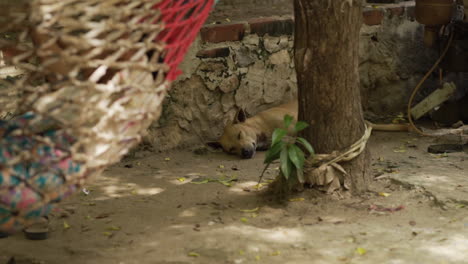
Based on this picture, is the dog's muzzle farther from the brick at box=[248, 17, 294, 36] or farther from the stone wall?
the brick at box=[248, 17, 294, 36]

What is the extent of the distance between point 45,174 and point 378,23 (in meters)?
3.86

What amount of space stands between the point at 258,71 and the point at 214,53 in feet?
1.36

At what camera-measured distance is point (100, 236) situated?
322cm

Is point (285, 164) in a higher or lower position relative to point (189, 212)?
higher

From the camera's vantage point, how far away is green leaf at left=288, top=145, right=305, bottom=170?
3432 mm

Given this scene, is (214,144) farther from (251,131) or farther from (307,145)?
(307,145)

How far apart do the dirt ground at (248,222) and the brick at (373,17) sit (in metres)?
1.50

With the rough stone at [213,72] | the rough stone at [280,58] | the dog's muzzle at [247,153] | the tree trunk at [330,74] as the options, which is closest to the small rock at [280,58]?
the rough stone at [280,58]

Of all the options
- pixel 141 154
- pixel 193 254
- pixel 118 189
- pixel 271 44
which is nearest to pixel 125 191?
pixel 118 189

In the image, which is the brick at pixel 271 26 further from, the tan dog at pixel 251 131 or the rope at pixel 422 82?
the rope at pixel 422 82

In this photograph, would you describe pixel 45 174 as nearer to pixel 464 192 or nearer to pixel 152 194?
pixel 152 194

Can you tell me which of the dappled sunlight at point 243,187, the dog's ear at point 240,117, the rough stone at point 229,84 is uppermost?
the rough stone at point 229,84

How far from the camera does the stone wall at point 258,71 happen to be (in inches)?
187

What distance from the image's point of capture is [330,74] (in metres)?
3.48
